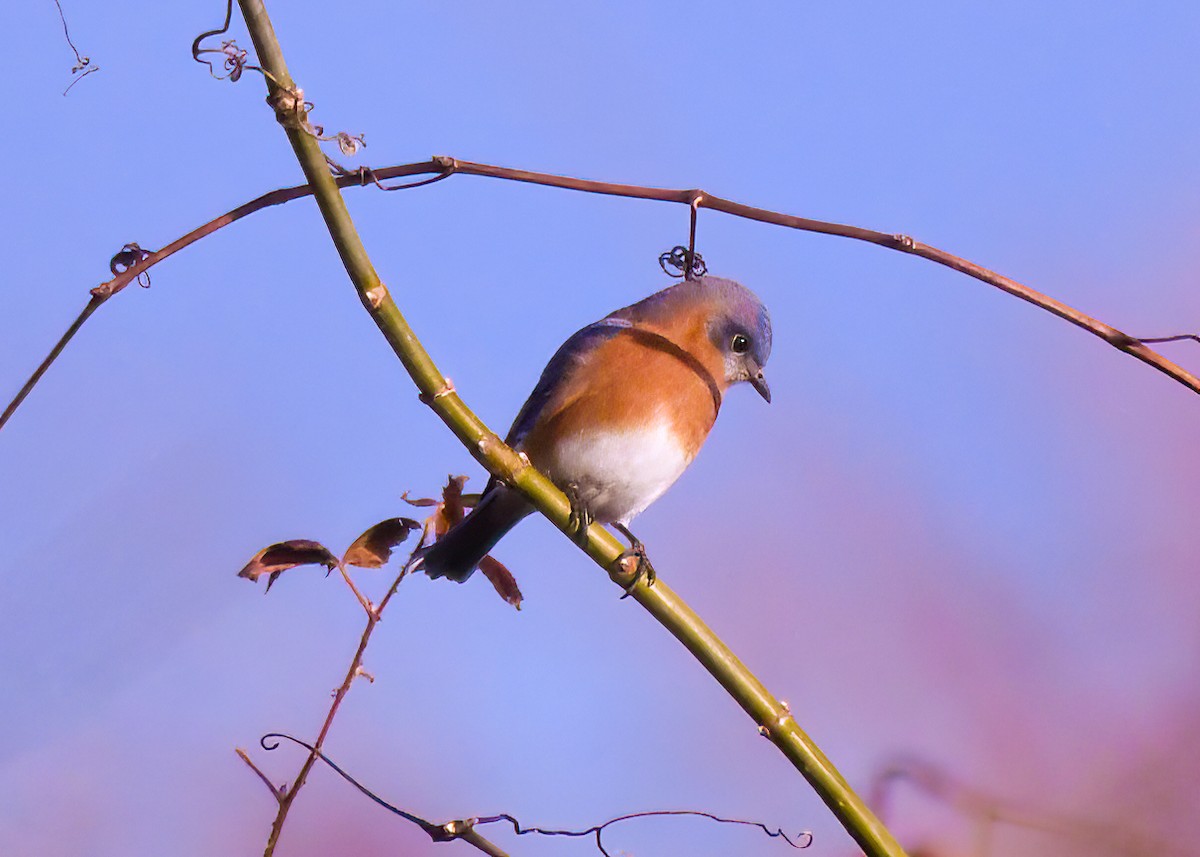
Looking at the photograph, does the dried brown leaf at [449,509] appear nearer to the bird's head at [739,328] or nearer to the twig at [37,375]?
the twig at [37,375]

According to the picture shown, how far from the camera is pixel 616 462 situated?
6.31ft

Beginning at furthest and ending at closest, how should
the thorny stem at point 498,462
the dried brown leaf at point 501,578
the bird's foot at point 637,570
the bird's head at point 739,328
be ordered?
the bird's head at point 739,328 → the dried brown leaf at point 501,578 → the bird's foot at point 637,570 → the thorny stem at point 498,462

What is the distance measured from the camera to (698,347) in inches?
84.0

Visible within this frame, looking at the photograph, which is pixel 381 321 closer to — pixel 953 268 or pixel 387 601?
pixel 387 601

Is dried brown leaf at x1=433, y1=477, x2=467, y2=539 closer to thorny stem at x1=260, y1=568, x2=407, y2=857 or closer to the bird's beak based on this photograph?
thorny stem at x1=260, y1=568, x2=407, y2=857

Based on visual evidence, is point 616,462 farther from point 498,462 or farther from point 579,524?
point 498,462

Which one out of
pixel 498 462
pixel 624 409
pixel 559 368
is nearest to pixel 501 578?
pixel 498 462

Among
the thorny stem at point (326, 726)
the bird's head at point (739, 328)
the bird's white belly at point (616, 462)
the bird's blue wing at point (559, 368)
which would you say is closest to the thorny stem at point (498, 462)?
the thorny stem at point (326, 726)

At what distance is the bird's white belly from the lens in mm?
1920

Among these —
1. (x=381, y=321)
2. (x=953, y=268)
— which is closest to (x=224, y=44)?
(x=381, y=321)

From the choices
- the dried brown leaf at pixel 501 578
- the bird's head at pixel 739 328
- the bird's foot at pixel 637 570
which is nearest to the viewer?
the bird's foot at pixel 637 570

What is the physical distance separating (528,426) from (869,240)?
0.93 metres

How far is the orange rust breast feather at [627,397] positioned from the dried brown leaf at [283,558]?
0.69 meters

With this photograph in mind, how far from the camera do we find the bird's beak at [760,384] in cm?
217
